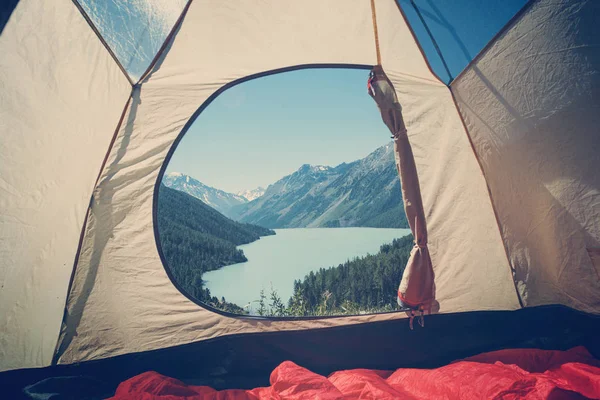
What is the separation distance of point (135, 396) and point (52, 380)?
1163 millimetres

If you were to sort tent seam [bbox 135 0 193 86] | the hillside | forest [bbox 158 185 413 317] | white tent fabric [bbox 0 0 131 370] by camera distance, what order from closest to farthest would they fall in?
white tent fabric [bbox 0 0 131 370] < tent seam [bbox 135 0 193 86] < forest [bbox 158 185 413 317] < the hillside

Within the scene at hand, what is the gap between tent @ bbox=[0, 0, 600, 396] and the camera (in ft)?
9.80

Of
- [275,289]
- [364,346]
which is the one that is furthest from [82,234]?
[275,289]

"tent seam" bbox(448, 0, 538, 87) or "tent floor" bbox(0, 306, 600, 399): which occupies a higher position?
"tent seam" bbox(448, 0, 538, 87)

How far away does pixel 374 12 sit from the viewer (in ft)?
10.1

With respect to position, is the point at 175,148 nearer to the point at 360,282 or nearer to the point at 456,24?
the point at 456,24

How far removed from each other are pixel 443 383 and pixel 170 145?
131 inches

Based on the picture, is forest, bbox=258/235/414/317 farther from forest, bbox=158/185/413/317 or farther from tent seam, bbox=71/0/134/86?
tent seam, bbox=71/0/134/86

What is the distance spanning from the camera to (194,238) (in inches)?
2285

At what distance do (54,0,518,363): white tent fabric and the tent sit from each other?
0.05 feet

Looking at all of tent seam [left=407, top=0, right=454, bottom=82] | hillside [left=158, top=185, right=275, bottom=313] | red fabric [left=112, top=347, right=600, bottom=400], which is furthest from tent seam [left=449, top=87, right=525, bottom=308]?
hillside [left=158, top=185, right=275, bottom=313]

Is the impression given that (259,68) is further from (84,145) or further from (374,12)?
(84,145)

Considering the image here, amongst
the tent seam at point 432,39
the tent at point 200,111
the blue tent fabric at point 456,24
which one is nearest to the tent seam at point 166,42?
the tent at point 200,111

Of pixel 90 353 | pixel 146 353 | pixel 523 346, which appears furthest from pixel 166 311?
pixel 523 346
